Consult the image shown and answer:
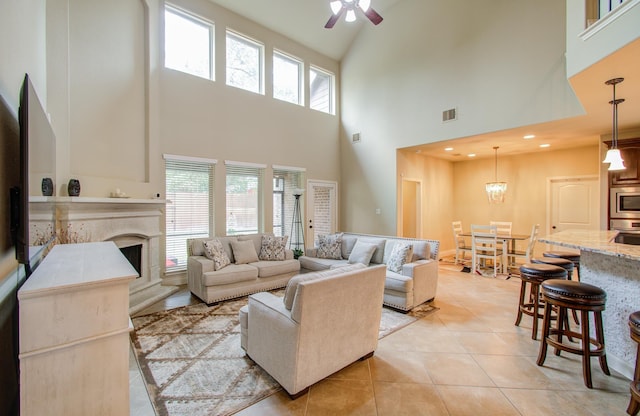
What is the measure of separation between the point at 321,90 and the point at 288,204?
327 cm

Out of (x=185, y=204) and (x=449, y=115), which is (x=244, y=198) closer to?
(x=185, y=204)

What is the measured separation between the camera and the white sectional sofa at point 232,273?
405 centimetres

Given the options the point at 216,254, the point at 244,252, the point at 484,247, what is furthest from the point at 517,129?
the point at 216,254

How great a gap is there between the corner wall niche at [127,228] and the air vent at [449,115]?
532 centimetres

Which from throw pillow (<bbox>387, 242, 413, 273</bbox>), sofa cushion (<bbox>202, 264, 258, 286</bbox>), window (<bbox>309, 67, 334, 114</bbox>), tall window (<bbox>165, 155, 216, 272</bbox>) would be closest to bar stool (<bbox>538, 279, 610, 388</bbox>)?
throw pillow (<bbox>387, 242, 413, 273</bbox>)

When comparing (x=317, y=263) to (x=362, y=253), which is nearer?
(x=362, y=253)

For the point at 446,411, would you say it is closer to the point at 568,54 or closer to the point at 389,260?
the point at 389,260

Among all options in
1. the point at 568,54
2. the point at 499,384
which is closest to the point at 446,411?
the point at 499,384

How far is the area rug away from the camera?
2088 mm

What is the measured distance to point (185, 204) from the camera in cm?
521

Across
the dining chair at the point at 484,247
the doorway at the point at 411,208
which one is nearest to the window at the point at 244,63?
the doorway at the point at 411,208

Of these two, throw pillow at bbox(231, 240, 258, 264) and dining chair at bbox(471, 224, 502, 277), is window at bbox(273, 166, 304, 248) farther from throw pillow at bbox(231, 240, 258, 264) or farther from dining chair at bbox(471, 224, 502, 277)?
dining chair at bbox(471, 224, 502, 277)

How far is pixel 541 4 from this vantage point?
438 centimetres

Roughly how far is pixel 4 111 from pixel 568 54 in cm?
454
